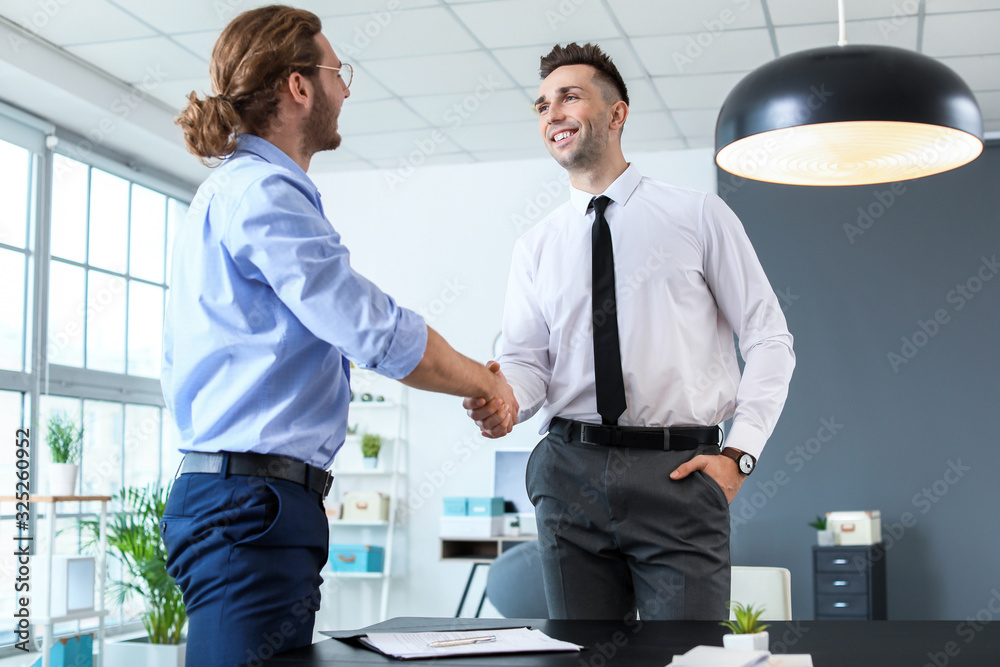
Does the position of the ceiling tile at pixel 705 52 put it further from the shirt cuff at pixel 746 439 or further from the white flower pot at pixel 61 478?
the white flower pot at pixel 61 478

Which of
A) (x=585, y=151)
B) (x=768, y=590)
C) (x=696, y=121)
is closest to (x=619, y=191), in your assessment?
(x=585, y=151)

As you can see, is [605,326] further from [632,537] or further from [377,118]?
[377,118]

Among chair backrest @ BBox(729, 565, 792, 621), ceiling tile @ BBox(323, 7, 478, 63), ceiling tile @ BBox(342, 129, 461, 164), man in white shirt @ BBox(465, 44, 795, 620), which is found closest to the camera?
man in white shirt @ BBox(465, 44, 795, 620)

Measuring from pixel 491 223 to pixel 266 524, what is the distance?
206 inches

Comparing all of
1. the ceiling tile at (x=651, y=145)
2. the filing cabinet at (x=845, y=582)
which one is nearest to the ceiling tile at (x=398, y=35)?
the ceiling tile at (x=651, y=145)

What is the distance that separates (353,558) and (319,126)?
478cm

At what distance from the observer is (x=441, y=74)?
503 cm

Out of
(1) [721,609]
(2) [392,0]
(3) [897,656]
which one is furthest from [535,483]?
(2) [392,0]

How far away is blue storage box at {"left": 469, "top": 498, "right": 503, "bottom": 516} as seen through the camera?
5.73 m

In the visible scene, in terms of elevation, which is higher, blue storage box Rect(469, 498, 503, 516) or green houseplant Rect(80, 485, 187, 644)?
blue storage box Rect(469, 498, 503, 516)

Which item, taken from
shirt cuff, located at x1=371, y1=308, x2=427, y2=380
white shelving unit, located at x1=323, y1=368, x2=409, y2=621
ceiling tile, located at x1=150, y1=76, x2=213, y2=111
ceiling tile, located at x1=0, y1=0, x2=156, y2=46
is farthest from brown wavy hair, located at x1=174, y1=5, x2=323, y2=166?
white shelving unit, located at x1=323, y1=368, x2=409, y2=621

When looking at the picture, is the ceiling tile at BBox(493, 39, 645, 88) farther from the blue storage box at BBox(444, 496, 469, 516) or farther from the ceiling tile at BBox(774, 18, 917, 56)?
the blue storage box at BBox(444, 496, 469, 516)

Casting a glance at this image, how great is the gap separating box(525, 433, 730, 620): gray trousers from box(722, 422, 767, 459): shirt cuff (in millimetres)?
72

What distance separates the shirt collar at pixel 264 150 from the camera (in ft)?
5.32
